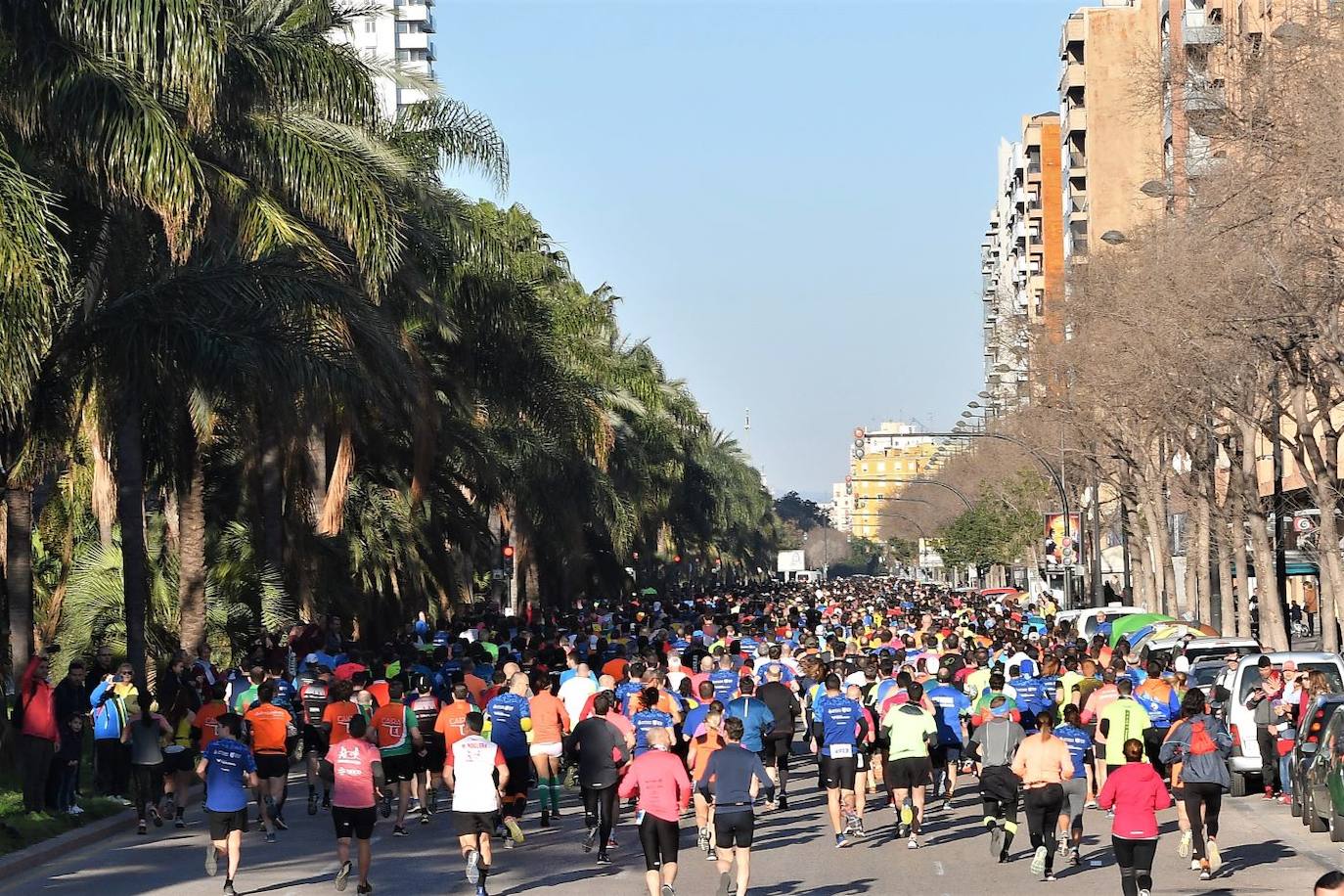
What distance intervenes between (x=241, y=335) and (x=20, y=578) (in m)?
4.54

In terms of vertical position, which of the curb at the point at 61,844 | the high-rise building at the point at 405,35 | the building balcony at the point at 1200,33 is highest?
the high-rise building at the point at 405,35

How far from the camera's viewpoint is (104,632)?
3023 cm

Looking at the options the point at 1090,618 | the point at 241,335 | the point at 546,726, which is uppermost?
the point at 241,335

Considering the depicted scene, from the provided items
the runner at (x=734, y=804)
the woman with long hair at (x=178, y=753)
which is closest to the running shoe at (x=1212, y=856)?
the runner at (x=734, y=804)

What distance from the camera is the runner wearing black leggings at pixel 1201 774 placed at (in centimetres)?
1565

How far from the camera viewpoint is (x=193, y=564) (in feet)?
95.9

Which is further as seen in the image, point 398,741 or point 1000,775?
point 398,741

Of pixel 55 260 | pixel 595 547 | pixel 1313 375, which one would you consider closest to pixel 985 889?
pixel 55 260

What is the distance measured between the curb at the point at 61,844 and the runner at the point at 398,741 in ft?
9.40

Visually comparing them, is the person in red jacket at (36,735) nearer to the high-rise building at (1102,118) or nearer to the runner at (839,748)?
the runner at (839,748)

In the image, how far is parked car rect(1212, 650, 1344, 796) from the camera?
2167cm

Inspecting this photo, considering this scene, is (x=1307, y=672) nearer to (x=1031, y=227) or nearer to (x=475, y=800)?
(x=475, y=800)

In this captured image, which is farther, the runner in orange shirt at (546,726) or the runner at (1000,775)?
the runner in orange shirt at (546,726)

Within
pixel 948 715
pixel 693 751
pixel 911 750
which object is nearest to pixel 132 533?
pixel 693 751
